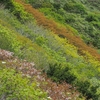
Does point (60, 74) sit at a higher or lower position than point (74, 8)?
higher

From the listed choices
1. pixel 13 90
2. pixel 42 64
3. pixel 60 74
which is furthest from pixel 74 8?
pixel 13 90

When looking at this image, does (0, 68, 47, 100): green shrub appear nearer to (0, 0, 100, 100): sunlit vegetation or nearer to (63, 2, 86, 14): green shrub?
(0, 0, 100, 100): sunlit vegetation

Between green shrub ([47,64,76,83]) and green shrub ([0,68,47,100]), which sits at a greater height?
green shrub ([0,68,47,100])

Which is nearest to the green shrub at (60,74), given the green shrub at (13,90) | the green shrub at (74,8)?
the green shrub at (13,90)

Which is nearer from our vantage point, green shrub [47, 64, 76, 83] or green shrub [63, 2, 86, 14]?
green shrub [47, 64, 76, 83]

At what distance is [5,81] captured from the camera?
5.98 meters

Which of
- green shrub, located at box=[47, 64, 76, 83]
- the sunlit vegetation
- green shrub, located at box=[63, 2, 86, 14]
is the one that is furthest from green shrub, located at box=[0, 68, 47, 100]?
green shrub, located at box=[63, 2, 86, 14]

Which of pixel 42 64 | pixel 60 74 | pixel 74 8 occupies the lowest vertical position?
pixel 74 8

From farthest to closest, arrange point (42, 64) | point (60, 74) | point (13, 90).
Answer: point (42, 64)
point (60, 74)
point (13, 90)

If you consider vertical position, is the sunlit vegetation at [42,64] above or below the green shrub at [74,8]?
above

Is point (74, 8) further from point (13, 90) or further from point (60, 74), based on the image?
point (13, 90)

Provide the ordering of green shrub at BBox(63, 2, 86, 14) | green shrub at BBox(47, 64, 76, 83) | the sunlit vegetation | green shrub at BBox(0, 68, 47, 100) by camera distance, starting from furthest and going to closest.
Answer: green shrub at BBox(63, 2, 86, 14), green shrub at BBox(47, 64, 76, 83), the sunlit vegetation, green shrub at BBox(0, 68, 47, 100)

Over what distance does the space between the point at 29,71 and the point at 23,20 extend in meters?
13.0

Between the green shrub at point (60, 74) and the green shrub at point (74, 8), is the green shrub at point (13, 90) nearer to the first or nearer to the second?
the green shrub at point (60, 74)
